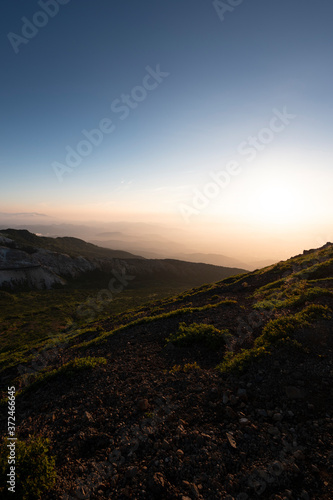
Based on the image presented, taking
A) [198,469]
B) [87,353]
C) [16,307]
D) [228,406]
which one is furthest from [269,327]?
[16,307]

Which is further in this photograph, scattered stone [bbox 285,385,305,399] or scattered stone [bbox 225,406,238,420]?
scattered stone [bbox 285,385,305,399]

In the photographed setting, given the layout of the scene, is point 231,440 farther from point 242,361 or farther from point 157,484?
point 242,361

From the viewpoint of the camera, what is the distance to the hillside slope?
474cm

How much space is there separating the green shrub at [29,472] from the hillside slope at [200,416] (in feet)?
0.99

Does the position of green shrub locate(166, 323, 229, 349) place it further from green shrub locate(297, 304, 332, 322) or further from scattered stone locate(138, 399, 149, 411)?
scattered stone locate(138, 399, 149, 411)

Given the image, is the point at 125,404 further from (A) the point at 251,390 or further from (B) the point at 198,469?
(A) the point at 251,390

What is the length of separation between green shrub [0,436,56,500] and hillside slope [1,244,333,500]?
0.99 feet

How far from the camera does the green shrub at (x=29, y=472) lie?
466cm

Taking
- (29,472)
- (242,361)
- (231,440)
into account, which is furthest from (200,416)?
(29,472)

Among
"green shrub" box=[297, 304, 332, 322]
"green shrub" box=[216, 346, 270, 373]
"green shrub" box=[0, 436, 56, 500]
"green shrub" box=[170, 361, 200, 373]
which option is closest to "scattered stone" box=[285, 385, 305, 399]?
"green shrub" box=[216, 346, 270, 373]

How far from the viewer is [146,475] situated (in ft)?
16.6

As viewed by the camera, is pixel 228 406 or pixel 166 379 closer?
pixel 228 406

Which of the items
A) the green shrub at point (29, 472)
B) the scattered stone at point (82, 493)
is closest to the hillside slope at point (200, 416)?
the scattered stone at point (82, 493)

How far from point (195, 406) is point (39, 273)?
74.5m
